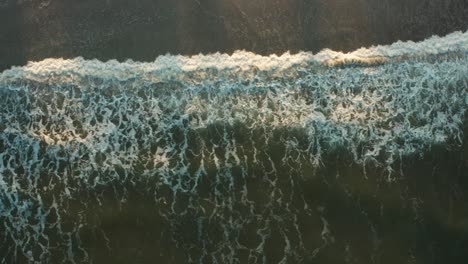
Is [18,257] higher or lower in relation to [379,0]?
lower

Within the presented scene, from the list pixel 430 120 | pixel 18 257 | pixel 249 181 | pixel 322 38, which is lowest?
pixel 18 257

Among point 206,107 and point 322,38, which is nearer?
point 206,107

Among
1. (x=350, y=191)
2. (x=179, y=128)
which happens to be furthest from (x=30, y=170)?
(x=350, y=191)

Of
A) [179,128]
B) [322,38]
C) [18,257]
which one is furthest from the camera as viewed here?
[322,38]

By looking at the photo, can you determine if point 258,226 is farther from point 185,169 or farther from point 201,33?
point 201,33

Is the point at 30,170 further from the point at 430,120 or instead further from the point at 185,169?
the point at 430,120

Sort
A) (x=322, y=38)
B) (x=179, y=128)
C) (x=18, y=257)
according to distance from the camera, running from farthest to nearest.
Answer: (x=322, y=38) < (x=179, y=128) < (x=18, y=257)
